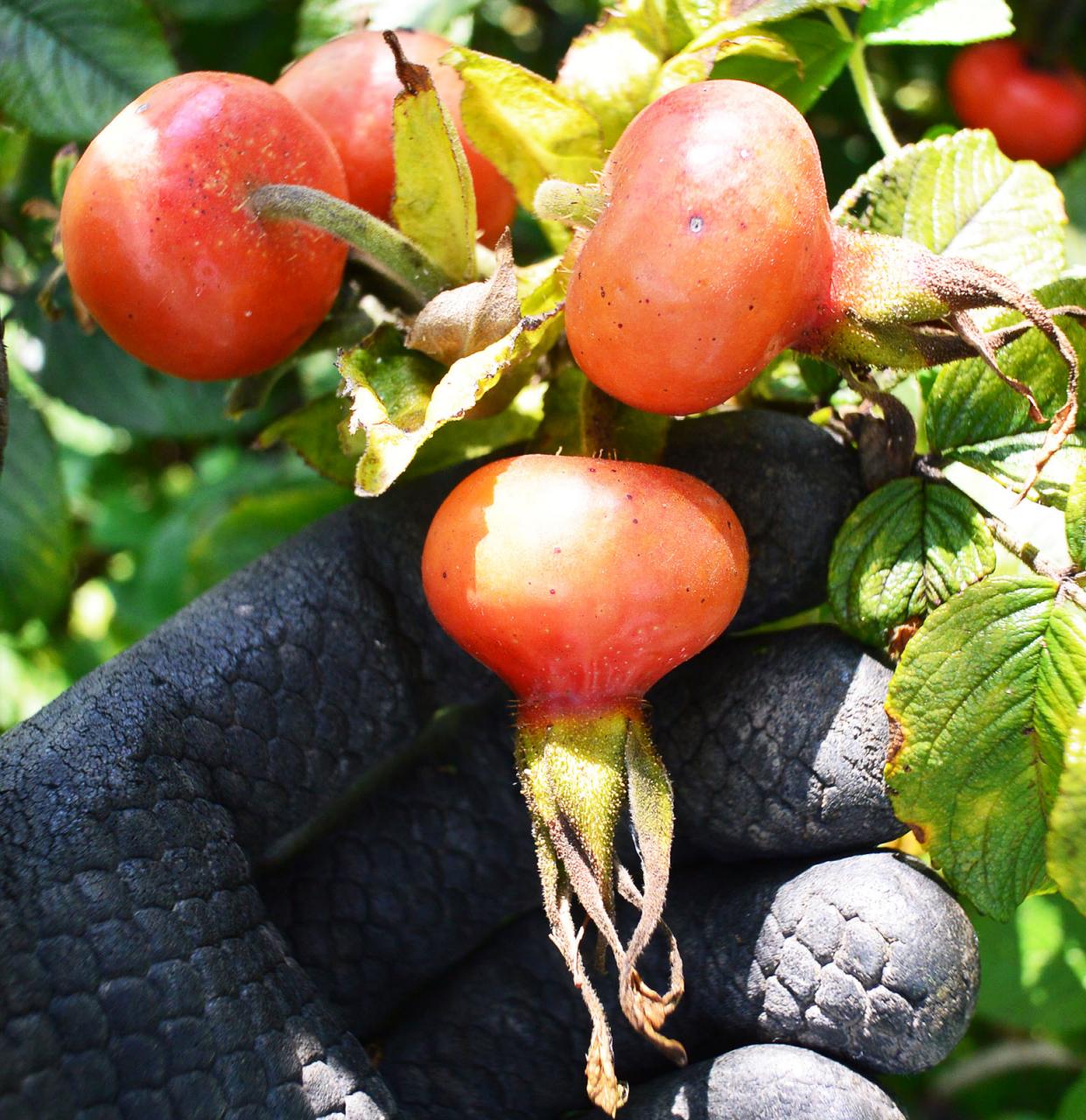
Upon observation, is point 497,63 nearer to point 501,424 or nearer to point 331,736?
point 501,424

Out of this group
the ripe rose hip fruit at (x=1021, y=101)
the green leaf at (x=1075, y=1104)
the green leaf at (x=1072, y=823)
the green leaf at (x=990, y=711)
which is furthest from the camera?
the ripe rose hip fruit at (x=1021, y=101)

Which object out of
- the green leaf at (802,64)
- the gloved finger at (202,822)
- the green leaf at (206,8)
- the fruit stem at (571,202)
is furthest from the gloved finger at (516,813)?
the green leaf at (206,8)

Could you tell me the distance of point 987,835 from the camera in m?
0.73

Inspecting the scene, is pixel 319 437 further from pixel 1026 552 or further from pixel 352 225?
pixel 1026 552

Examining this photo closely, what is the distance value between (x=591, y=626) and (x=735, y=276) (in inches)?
8.9

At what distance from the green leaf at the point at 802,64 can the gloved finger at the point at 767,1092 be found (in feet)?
2.46

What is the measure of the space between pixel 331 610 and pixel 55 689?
0.90m

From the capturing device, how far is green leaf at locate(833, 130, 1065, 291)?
835 millimetres

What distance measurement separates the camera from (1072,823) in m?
0.61

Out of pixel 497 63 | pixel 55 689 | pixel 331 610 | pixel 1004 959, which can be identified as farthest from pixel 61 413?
pixel 1004 959

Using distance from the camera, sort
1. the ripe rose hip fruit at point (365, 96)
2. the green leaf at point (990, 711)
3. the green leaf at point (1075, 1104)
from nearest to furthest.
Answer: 1. the green leaf at point (990, 711)
2. the ripe rose hip fruit at point (365, 96)
3. the green leaf at point (1075, 1104)

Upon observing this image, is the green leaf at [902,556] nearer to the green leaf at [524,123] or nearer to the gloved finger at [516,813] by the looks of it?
the gloved finger at [516,813]

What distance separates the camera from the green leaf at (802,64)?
2.82 feet

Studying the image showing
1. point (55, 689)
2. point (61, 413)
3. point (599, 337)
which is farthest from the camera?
point (61, 413)
